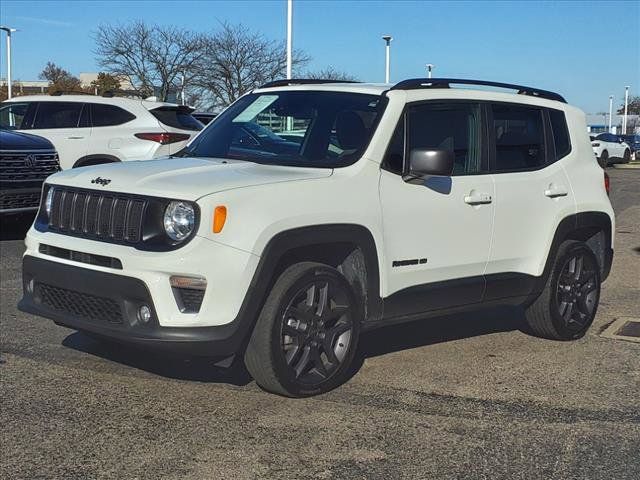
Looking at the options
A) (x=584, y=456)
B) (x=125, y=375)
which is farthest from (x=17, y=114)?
(x=584, y=456)

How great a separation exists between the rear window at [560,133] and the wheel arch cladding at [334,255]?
2.08 m

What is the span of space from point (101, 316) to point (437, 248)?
204 centimetres

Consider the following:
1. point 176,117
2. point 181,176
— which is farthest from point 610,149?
point 181,176

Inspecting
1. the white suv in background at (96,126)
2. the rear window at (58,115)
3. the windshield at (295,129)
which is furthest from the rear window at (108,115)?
the windshield at (295,129)

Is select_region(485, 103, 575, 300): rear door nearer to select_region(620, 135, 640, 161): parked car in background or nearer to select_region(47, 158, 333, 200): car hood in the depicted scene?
select_region(47, 158, 333, 200): car hood

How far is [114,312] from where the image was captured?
4.45m

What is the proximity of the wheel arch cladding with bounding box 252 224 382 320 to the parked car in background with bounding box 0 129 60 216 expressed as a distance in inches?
249

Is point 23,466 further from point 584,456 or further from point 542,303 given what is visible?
point 542,303

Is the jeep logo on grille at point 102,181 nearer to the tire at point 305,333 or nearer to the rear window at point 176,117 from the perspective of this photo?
the tire at point 305,333

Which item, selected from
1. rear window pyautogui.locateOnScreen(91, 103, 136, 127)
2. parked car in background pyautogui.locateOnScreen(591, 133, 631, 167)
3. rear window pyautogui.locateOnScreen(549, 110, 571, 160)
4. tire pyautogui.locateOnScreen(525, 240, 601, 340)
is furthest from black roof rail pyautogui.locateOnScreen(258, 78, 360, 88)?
parked car in background pyautogui.locateOnScreen(591, 133, 631, 167)

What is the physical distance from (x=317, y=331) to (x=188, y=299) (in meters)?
0.83

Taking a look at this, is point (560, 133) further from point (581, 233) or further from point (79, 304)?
point (79, 304)

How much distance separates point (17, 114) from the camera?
12734mm

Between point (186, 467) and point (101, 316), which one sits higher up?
point (101, 316)
